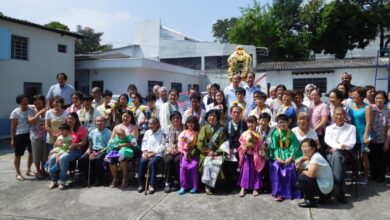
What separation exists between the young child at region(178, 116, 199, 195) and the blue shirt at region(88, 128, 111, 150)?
4.45 ft

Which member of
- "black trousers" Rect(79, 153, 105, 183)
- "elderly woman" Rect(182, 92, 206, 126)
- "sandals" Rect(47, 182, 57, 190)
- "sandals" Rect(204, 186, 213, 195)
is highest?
"elderly woman" Rect(182, 92, 206, 126)

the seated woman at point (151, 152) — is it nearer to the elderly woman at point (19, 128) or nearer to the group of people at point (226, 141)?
the group of people at point (226, 141)

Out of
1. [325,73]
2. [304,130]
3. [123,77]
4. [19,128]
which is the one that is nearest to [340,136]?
[304,130]

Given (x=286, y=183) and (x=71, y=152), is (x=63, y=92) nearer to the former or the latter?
(x=71, y=152)

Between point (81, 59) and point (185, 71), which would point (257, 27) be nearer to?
point (185, 71)

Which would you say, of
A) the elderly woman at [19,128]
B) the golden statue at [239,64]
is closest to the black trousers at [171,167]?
the elderly woman at [19,128]

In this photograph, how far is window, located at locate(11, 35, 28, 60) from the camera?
13.6 m

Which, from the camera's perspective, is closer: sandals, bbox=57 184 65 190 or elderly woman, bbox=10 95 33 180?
sandals, bbox=57 184 65 190

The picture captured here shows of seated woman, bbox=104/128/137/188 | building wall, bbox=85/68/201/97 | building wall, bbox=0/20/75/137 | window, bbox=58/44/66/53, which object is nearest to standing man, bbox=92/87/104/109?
seated woman, bbox=104/128/137/188

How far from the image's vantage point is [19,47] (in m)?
13.9

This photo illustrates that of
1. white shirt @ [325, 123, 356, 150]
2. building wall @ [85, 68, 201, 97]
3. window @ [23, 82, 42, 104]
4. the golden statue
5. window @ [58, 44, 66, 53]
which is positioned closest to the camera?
white shirt @ [325, 123, 356, 150]

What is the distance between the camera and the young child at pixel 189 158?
5277 millimetres

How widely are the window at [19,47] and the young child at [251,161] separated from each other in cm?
1189

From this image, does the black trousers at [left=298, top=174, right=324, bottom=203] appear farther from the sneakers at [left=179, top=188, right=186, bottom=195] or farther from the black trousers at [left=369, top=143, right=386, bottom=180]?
the sneakers at [left=179, top=188, right=186, bottom=195]
